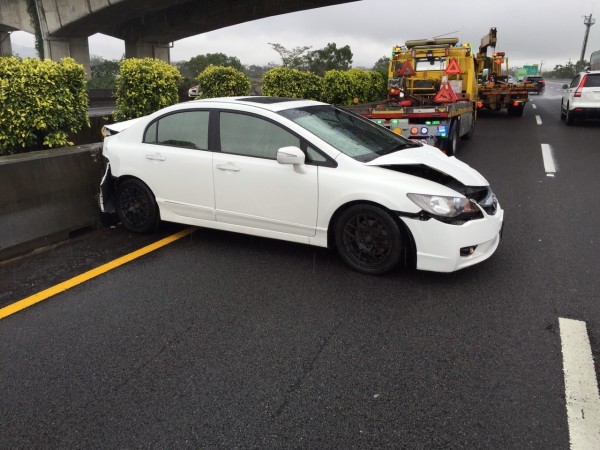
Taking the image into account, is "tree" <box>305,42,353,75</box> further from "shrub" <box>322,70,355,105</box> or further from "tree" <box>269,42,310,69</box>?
"shrub" <box>322,70,355,105</box>

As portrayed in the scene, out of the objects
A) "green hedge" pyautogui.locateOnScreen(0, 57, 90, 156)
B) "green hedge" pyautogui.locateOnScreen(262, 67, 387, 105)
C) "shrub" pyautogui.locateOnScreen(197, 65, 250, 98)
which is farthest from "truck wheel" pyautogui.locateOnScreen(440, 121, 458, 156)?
"green hedge" pyautogui.locateOnScreen(0, 57, 90, 156)

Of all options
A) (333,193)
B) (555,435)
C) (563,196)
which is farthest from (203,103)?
(563,196)

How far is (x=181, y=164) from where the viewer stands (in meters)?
5.10

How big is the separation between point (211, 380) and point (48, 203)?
3506 millimetres

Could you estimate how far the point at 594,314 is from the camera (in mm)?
3686

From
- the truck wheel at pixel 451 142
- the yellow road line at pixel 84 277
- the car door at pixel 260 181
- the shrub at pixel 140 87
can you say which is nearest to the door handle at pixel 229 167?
the car door at pixel 260 181

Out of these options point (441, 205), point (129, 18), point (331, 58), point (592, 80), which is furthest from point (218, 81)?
point (331, 58)

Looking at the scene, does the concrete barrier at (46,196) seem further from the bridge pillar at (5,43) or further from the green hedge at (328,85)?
the bridge pillar at (5,43)

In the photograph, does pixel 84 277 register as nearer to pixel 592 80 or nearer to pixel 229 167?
pixel 229 167

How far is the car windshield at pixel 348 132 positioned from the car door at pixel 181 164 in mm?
943

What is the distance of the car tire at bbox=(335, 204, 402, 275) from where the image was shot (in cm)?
421

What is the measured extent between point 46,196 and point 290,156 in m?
2.88

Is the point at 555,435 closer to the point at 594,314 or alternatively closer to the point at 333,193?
the point at 594,314

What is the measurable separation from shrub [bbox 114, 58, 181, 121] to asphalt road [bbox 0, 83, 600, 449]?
3522mm
